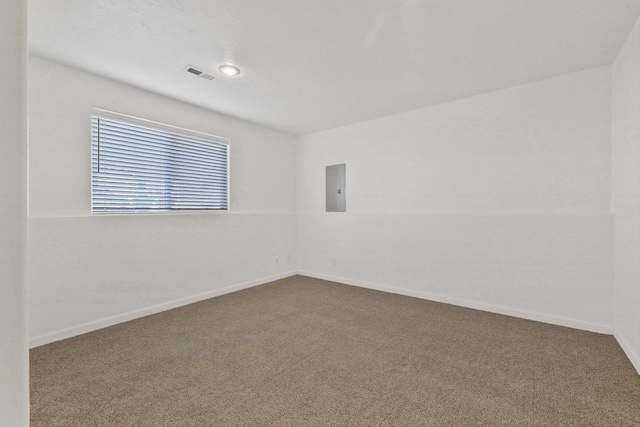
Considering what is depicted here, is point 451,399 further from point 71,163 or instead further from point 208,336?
point 71,163

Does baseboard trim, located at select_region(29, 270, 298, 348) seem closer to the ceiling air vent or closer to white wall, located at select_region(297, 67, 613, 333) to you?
white wall, located at select_region(297, 67, 613, 333)

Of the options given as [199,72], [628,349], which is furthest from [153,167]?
[628,349]

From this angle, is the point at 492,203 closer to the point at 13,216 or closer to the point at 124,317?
the point at 13,216

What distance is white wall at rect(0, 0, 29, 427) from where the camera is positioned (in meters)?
0.66

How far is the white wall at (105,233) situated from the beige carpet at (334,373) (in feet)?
1.11

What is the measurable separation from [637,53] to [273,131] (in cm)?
427

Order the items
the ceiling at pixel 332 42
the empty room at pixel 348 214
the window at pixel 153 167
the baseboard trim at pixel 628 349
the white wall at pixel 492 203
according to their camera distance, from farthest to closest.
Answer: the window at pixel 153 167, the white wall at pixel 492 203, the baseboard trim at pixel 628 349, the ceiling at pixel 332 42, the empty room at pixel 348 214

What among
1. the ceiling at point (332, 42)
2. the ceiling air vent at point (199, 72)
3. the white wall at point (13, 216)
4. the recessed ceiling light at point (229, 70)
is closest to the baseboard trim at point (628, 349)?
the ceiling at point (332, 42)

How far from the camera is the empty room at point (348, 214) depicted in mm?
1779

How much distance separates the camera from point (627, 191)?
2.34m

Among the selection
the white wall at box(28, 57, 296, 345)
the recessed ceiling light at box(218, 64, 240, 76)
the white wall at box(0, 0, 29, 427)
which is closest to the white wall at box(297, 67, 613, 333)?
the white wall at box(28, 57, 296, 345)

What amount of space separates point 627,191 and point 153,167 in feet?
15.4

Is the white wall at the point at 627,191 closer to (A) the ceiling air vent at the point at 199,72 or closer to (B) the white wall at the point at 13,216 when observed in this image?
(B) the white wall at the point at 13,216

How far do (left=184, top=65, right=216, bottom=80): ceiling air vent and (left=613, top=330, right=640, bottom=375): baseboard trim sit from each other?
14.3 feet
